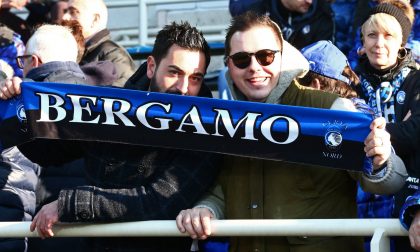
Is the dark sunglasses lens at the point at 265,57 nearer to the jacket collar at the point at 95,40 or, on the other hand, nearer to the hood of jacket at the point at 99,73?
the hood of jacket at the point at 99,73

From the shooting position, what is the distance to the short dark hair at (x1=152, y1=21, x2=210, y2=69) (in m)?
4.80

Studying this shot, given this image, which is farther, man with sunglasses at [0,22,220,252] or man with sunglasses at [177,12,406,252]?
man with sunglasses at [0,22,220,252]

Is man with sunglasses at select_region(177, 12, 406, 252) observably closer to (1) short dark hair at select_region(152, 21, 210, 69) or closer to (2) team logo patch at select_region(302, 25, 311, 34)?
(1) short dark hair at select_region(152, 21, 210, 69)

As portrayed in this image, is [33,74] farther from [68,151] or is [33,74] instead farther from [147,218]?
[147,218]

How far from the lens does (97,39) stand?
687 cm

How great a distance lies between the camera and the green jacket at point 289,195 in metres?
4.43

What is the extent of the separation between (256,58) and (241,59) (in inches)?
3.0

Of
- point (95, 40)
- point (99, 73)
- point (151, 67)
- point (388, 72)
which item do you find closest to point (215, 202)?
point (151, 67)

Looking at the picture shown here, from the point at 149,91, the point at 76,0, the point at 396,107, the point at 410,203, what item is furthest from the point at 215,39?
the point at 410,203

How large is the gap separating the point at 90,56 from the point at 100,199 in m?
2.43

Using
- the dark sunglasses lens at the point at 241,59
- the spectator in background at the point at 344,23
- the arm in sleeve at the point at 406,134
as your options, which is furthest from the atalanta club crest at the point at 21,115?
the spectator in background at the point at 344,23

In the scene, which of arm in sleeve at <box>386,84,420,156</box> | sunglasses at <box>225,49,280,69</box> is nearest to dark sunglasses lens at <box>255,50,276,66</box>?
sunglasses at <box>225,49,280,69</box>

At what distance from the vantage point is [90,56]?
6789 millimetres

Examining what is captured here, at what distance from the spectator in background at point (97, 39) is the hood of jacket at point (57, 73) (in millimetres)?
847
